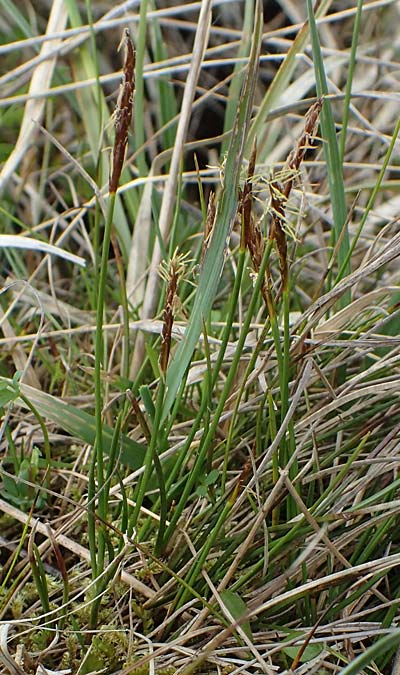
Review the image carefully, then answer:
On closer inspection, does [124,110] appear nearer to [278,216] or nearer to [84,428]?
[278,216]

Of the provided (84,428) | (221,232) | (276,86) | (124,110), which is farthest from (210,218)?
(276,86)

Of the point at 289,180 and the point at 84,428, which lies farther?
the point at 84,428

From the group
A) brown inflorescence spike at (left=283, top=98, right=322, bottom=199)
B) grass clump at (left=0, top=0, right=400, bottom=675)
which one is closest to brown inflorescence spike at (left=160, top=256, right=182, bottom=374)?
grass clump at (left=0, top=0, right=400, bottom=675)

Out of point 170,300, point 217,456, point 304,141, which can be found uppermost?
point 304,141

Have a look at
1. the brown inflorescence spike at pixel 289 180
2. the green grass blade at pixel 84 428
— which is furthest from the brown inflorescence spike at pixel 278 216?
the green grass blade at pixel 84 428

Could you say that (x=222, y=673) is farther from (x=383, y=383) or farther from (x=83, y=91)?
(x=83, y=91)

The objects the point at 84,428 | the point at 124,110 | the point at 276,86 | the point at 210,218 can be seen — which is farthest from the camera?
the point at 276,86

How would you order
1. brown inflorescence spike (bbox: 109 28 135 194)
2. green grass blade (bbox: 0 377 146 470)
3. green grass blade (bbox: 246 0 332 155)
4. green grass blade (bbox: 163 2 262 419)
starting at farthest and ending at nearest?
green grass blade (bbox: 246 0 332 155) → green grass blade (bbox: 0 377 146 470) → green grass blade (bbox: 163 2 262 419) → brown inflorescence spike (bbox: 109 28 135 194)

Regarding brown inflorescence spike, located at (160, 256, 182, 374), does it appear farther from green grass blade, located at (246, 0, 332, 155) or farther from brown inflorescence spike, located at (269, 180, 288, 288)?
green grass blade, located at (246, 0, 332, 155)
